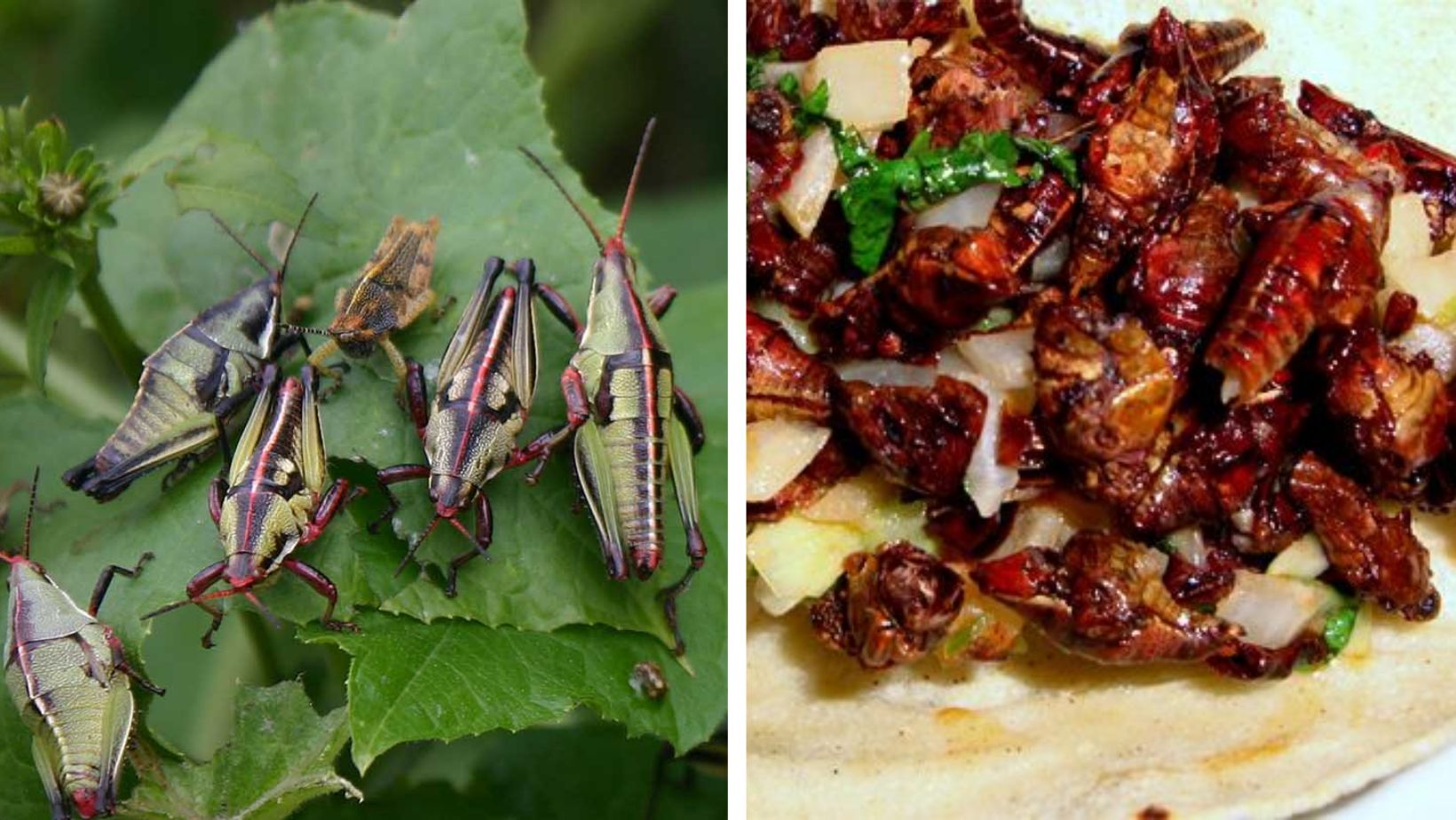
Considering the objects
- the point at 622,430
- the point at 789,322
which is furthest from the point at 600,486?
the point at 789,322

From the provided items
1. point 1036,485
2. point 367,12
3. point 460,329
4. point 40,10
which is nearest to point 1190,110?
point 1036,485

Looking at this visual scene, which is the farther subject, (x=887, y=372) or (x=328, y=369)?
(x=887, y=372)

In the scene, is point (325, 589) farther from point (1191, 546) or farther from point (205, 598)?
point (1191, 546)

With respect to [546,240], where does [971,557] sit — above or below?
below

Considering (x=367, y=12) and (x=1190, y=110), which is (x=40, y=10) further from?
(x=1190, y=110)

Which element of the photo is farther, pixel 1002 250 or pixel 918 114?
pixel 918 114

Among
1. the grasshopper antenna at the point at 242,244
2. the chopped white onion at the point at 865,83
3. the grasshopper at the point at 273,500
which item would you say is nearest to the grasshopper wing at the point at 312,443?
the grasshopper at the point at 273,500

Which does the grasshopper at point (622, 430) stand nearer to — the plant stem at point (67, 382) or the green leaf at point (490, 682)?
the green leaf at point (490, 682)
